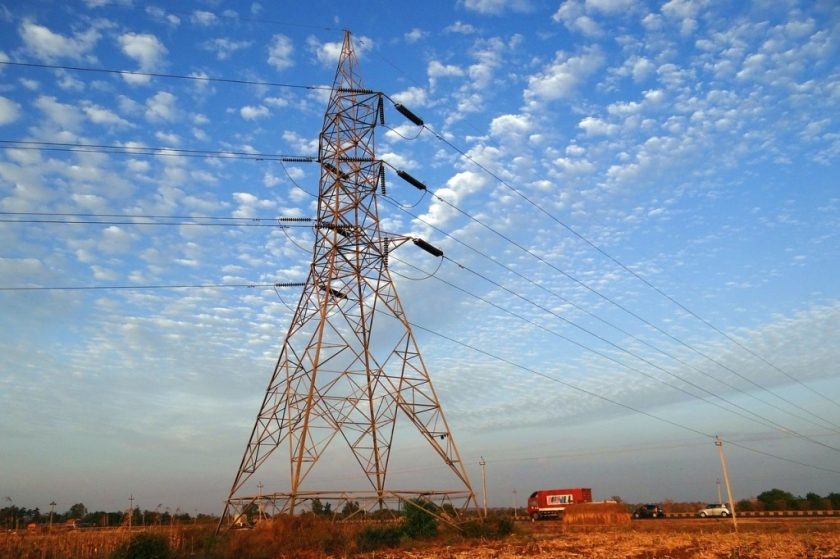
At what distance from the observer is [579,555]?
77.3 feet

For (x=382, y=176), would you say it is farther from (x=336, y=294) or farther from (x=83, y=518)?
(x=83, y=518)

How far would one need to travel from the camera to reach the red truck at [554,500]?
214 ft

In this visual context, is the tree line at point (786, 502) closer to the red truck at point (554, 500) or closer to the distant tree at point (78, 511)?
the red truck at point (554, 500)

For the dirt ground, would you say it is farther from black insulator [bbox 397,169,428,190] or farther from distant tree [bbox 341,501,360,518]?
black insulator [bbox 397,169,428,190]

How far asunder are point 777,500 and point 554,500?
30478 mm

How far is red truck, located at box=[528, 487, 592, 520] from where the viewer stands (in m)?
65.4

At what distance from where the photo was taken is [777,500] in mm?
75562

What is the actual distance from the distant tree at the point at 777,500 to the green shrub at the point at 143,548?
72501 mm

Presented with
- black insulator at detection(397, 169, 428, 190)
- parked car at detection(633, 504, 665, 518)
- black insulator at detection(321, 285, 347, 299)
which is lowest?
parked car at detection(633, 504, 665, 518)

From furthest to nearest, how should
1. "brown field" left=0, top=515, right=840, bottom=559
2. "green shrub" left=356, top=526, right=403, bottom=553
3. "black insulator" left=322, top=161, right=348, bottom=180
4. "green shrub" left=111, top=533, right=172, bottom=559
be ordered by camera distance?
1. "black insulator" left=322, top=161, right=348, bottom=180
2. "green shrub" left=356, top=526, right=403, bottom=553
3. "brown field" left=0, top=515, right=840, bottom=559
4. "green shrub" left=111, top=533, right=172, bottom=559

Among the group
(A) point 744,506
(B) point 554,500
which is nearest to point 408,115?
(B) point 554,500

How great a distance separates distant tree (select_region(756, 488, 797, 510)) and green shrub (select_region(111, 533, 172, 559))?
72.5 m

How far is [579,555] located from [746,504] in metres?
62.3

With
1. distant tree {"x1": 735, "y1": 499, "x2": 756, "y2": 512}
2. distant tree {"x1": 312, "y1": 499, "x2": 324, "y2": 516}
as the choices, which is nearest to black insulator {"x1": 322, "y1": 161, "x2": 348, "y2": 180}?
distant tree {"x1": 312, "y1": 499, "x2": 324, "y2": 516}
